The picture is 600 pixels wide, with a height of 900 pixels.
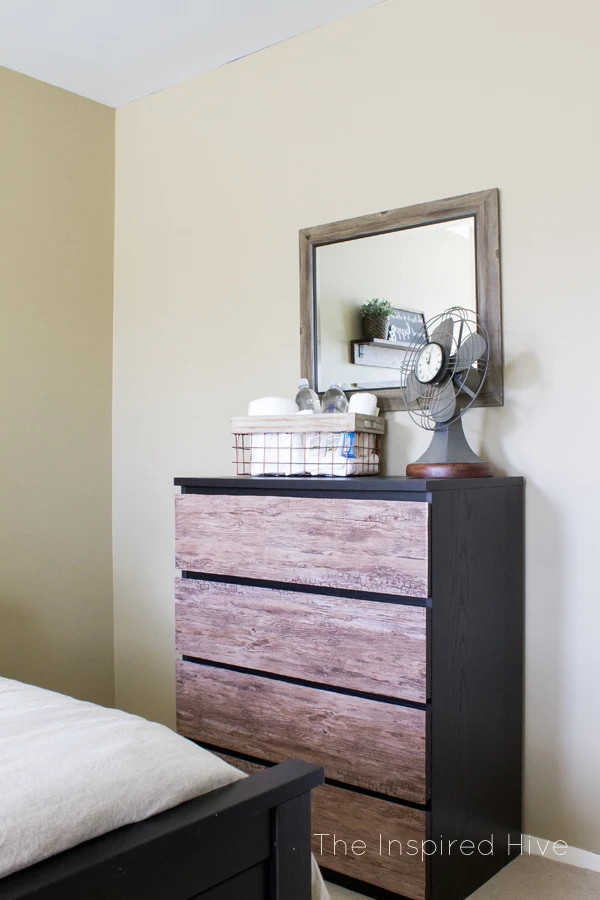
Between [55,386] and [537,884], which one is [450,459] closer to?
[537,884]

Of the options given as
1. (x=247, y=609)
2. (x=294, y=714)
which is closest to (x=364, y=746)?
(x=294, y=714)

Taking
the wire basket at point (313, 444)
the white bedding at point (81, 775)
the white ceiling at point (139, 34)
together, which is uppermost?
the white ceiling at point (139, 34)

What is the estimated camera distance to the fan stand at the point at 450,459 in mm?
1936

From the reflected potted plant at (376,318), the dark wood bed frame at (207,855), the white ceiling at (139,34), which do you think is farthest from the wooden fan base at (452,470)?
the white ceiling at (139,34)

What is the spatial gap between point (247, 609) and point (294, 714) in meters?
0.29

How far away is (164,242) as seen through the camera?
9.75 ft

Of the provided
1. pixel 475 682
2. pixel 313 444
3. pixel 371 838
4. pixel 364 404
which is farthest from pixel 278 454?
pixel 371 838

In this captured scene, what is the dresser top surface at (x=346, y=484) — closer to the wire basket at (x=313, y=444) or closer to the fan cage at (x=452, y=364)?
the wire basket at (x=313, y=444)

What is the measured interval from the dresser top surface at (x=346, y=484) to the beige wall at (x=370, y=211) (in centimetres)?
30

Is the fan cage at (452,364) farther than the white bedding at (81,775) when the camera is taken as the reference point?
Yes

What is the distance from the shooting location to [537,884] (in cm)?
192

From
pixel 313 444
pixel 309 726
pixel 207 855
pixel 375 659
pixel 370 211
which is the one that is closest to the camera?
pixel 207 855

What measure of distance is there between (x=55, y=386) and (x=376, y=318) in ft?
4.20

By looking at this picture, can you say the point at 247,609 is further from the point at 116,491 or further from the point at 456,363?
the point at 116,491
